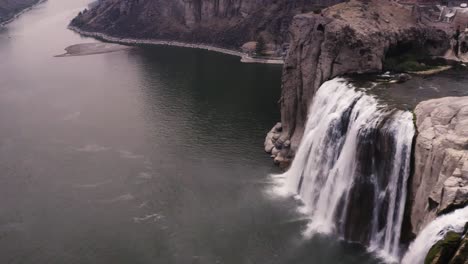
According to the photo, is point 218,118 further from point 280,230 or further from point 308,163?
point 280,230

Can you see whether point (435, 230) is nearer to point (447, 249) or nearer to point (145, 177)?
point (447, 249)

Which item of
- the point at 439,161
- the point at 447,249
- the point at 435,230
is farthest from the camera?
the point at 439,161

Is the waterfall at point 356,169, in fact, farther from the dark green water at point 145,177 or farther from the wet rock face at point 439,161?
the dark green water at point 145,177

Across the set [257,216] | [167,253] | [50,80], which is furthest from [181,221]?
[50,80]

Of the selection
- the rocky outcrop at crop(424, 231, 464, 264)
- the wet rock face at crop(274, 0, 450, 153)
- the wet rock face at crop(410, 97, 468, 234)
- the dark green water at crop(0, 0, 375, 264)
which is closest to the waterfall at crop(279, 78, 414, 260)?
the wet rock face at crop(410, 97, 468, 234)

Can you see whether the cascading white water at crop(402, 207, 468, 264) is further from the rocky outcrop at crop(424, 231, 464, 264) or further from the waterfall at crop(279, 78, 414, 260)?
the waterfall at crop(279, 78, 414, 260)

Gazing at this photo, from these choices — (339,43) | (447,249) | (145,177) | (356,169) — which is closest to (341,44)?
(339,43)

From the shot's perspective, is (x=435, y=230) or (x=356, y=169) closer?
(x=435, y=230)

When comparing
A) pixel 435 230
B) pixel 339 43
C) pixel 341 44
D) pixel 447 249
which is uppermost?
pixel 339 43
